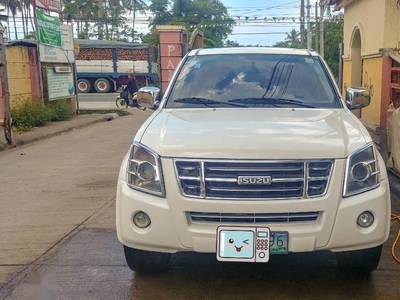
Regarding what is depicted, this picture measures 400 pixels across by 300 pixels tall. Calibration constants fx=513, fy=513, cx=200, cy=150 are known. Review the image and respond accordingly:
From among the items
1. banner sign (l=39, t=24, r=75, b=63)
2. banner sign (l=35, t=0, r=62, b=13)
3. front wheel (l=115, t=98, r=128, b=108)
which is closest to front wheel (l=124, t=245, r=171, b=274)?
banner sign (l=39, t=24, r=75, b=63)

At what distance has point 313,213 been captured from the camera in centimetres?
331

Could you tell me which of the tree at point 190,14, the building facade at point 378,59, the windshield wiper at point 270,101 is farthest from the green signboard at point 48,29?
the tree at point 190,14

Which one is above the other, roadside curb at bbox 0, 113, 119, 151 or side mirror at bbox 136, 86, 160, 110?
side mirror at bbox 136, 86, 160, 110

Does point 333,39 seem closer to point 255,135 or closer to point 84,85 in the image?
point 84,85

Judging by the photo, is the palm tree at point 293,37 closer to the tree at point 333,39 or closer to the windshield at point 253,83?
the tree at point 333,39

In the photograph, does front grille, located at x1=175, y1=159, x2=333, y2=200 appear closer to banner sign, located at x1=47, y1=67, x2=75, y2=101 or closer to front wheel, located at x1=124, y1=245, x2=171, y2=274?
front wheel, located at x1=124, y1=245, x2=171, y2=274

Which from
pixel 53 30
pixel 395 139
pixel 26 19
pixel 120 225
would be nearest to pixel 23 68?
pixel 53 30

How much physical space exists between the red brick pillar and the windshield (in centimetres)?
1140

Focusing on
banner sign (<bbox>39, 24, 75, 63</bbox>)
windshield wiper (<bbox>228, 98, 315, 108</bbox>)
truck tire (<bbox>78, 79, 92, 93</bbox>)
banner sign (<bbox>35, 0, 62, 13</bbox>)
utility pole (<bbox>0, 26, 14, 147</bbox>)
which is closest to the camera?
windshield wiper (<bbox>228, 98, 315, 108</bbox>)

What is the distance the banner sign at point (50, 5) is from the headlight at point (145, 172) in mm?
12594

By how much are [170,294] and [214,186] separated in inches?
36.3

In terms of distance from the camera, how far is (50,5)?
15.8 m

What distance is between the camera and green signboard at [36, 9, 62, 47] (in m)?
14.6

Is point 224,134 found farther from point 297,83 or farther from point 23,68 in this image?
point 23,68
